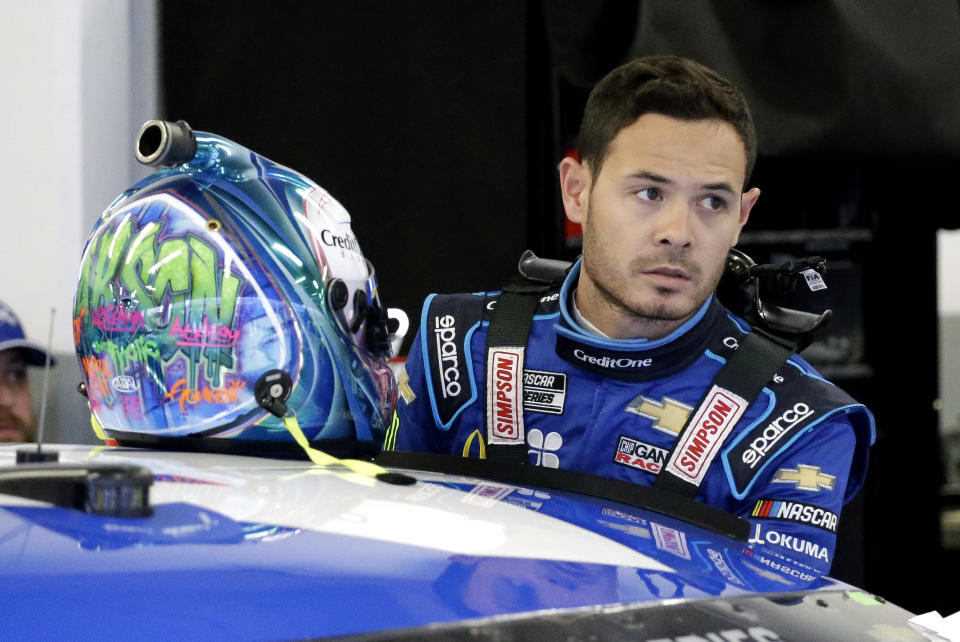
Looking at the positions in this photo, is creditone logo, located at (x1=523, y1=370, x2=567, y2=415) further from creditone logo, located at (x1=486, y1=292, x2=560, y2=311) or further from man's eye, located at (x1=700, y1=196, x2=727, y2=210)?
man's eye, located at (x1=700, y1=196, x2=727, y2=210)

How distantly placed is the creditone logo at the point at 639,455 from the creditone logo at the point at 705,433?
56 mm

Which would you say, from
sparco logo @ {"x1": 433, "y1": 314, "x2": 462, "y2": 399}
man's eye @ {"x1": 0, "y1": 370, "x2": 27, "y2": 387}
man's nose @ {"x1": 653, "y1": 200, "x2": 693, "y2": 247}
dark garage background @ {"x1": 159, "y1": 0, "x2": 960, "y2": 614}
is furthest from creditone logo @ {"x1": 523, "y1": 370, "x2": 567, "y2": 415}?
man's eye @ {"x1": 0, "y1": 370, "x2": 27, "y2": 387}

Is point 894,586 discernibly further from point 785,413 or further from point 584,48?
point 785,413

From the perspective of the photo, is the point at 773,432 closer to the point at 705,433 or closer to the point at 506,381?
the point at 705,433

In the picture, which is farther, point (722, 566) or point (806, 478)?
point (806, 478)

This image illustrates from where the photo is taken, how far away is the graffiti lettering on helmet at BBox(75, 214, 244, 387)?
3.32 feet

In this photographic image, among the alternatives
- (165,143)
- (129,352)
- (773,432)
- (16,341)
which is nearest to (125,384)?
(129,352)

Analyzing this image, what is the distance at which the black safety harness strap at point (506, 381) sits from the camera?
1.45 meters

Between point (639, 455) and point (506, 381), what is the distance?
0.67 ft

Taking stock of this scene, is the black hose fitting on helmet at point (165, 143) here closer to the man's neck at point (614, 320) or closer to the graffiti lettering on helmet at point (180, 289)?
the graffiti lettering on helmet at point (180, 289)

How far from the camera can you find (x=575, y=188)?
1606mm

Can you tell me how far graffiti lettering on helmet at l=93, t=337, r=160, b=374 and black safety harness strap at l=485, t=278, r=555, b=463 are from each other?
1.76 ft

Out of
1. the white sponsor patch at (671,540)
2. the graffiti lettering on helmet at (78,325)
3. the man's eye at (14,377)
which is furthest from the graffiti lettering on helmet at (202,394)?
the man's eye at (14,377)

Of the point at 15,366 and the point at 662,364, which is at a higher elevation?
the point at 662,364
